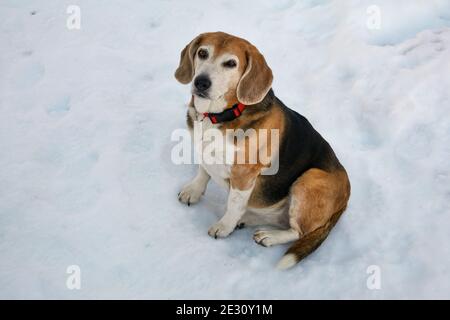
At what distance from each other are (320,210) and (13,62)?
3.42 metres

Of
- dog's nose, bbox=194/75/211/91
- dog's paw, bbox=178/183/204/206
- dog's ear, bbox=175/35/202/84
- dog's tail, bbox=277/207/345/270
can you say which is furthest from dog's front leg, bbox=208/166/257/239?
dog's ear, bbox=175/35/202/84

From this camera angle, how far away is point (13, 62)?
4.62 metres

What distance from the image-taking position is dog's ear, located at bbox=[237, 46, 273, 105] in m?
2.95

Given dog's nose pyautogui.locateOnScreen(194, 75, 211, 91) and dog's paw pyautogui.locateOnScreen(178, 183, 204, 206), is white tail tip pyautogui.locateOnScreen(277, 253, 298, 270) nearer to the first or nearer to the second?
dog's paw pyautogui.locateOnScreen(178, 183, 204, 206)

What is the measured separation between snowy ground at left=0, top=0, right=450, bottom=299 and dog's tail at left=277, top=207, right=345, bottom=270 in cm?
15

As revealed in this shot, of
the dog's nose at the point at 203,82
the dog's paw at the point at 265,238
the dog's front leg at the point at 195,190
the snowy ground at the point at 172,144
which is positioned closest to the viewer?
the dog's nose at the point at 203,82

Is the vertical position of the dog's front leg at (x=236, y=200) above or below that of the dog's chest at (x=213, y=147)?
below

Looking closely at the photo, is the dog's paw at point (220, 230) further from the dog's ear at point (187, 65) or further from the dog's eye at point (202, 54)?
the dog's eye at point (202, 54)

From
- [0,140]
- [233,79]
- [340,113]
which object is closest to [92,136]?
[0,140]

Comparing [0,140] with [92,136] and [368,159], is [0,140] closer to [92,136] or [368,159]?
[92,136]

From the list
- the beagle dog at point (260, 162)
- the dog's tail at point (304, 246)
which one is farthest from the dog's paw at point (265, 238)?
the dog's tail at point (304, 246)

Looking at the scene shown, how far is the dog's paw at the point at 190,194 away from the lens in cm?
367

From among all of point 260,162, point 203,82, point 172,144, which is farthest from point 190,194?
point 203,82

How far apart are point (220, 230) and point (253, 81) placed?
1.17 m
